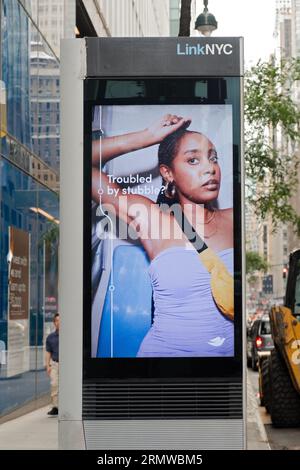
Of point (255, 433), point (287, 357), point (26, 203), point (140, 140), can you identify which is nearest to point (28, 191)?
point (26, 203)

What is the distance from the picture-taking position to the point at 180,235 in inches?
263

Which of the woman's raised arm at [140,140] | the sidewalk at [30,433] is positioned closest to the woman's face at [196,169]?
the woman's raised arm at [140,140]

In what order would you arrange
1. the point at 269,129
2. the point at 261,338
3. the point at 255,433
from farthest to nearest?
1. the point at 261,338
2. the point at 269,129
3. the point at 255,433

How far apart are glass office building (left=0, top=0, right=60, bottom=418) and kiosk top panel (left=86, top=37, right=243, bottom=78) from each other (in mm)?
6000

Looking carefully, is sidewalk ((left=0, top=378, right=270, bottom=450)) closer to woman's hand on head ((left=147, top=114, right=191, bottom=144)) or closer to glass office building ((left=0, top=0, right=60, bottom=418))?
glass office building ((left=0, top=0, right=60, bottom=418))

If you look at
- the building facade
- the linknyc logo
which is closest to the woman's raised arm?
the linknyc logo

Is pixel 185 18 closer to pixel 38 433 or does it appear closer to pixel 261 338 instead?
pixel 38 433

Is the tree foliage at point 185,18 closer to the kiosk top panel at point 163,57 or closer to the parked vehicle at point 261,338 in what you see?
the kiosk top panel at point 163,57

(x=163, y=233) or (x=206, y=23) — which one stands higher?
(x=206, y=23)

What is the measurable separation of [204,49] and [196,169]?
89 cm

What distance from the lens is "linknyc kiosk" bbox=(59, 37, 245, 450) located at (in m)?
6.64

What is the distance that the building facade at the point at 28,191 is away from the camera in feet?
46.2

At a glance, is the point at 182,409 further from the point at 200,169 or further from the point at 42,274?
the point at 42,274
